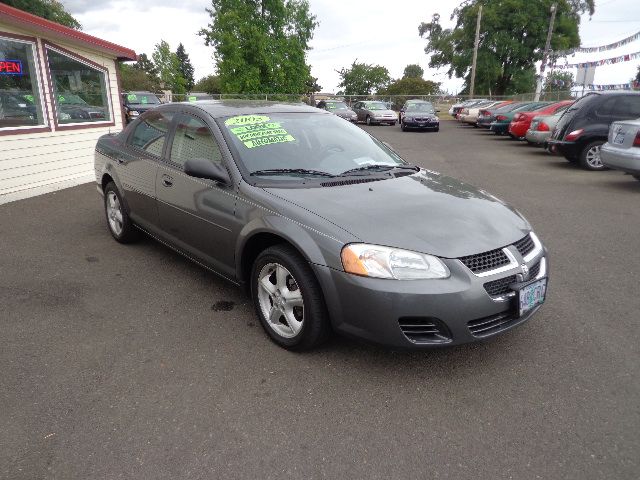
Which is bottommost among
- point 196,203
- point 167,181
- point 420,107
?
point 196,203

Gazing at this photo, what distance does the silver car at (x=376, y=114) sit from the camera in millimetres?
27641

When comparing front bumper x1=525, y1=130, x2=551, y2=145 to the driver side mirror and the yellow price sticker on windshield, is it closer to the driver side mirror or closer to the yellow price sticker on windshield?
the yellow price sticker on windshield

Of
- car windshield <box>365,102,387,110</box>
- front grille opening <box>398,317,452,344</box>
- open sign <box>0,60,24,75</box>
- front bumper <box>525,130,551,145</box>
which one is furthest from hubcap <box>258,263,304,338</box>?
car windshield <box>365,102,387,110</box>

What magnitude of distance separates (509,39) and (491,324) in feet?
165

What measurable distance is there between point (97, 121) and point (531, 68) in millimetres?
48045

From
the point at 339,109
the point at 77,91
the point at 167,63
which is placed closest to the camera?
the point at 77,91

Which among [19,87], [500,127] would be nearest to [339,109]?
[500,127]

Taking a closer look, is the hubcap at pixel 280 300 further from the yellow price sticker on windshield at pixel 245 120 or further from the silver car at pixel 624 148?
the silver car at pixel 624 148

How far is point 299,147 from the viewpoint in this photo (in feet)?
12.1

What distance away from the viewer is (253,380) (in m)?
2.82

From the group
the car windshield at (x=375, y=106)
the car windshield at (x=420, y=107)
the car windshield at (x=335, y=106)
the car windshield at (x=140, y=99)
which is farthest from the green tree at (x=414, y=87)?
the car windshield at (x=140, y=99)

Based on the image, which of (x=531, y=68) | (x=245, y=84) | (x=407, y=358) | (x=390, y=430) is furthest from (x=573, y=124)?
(x=531, y=68)

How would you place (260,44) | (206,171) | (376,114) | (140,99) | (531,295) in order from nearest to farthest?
(531,295) < (206,171) < (140,99) < (376,114) < (260,44)

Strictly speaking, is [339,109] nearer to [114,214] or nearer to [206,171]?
[114,214]
